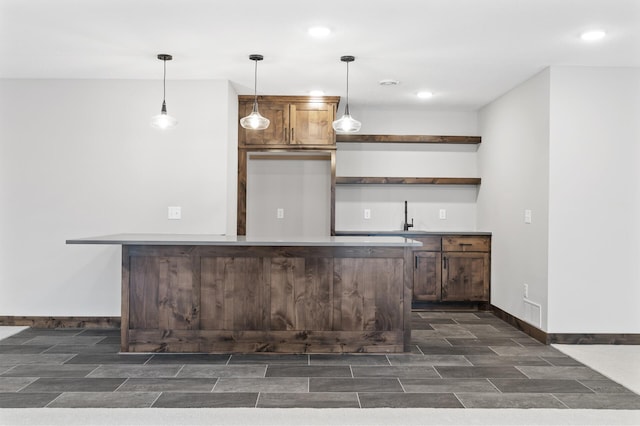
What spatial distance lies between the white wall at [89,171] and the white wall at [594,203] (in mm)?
3077

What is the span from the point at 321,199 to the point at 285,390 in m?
3.66

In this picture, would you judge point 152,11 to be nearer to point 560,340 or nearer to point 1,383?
point 1,383


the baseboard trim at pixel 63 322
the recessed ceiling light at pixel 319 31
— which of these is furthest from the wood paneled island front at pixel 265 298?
the recessed ceiling light at pixel 319 31

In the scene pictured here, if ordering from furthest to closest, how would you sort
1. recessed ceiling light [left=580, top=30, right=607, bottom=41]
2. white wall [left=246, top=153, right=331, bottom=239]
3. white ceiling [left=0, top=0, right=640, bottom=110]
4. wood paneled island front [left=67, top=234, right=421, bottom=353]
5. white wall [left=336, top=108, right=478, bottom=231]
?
white wall [left=246, top=153, right=331, bottom=239], white wall [left=336, top=108, right=478, bottom=231], wood paneled island front [left=67, top=234, right=421, bottom=353], recessed ceiling light [left=580, top=30, right=607, bottom=41], white ceiling [left=0, top=0, right=640, bottom=110]

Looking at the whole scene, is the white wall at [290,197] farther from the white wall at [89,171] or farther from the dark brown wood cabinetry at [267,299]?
the dark brown wood cabinetry at [267,299]

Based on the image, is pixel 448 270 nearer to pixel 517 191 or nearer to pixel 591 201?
pixel 517 191

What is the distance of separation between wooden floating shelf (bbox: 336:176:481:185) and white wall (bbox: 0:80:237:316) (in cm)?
176

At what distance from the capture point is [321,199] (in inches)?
259

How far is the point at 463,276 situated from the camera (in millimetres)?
5945

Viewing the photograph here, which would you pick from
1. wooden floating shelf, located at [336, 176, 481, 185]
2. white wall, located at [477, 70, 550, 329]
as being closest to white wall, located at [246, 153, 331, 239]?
wooden floating shelf, located at [336, 176, 481, 185]

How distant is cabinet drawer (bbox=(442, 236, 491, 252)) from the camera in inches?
233

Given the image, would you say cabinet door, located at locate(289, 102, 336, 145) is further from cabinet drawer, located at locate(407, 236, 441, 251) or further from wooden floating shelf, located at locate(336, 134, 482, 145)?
cabinet drawer, located at locate(407, 236, 441, 251)

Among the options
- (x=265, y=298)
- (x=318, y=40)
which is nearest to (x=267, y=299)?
(x=265, y=298)
